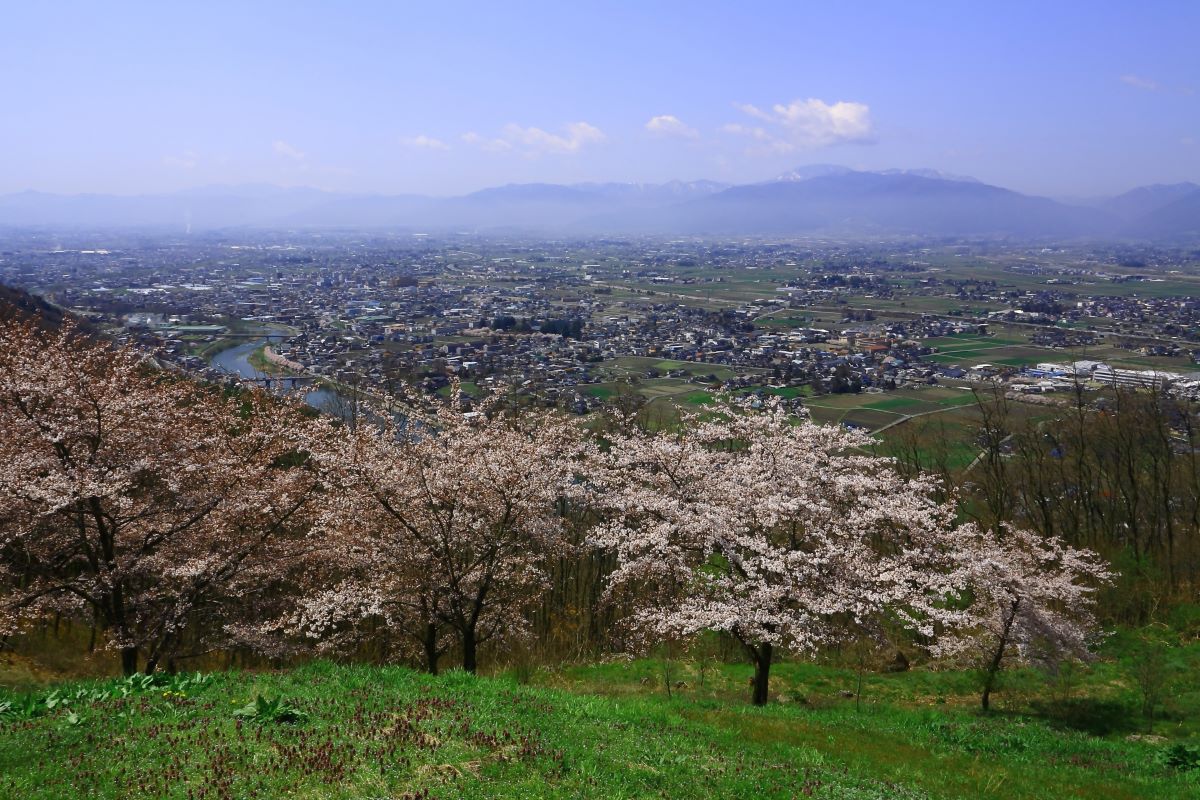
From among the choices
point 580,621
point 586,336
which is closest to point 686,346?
point 586,336

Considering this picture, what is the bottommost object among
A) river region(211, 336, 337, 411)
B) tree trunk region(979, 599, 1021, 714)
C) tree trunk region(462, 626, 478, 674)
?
tree trunk region(979, 599, 1021, 714)

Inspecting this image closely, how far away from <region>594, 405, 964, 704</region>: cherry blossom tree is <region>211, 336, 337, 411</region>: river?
76.1ft

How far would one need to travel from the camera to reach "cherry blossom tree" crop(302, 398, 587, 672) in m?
13.3

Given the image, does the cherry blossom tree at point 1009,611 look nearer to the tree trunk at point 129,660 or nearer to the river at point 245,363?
the tree trunk at point 129,660

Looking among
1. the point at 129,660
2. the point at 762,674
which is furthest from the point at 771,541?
the point at 129,660

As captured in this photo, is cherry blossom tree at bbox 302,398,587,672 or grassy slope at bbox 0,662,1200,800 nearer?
grassy slope at bbox 0,662,1200,800

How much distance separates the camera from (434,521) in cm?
1352

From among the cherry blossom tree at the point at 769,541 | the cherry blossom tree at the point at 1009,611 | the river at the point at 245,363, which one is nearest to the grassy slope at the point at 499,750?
the cherry blossom tree at the point at 769,541

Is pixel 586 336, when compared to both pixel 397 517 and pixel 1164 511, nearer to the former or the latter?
pixel 1164 511

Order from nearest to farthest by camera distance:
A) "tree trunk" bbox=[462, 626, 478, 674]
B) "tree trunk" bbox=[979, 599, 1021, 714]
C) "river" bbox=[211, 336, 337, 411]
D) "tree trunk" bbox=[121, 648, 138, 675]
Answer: "tree trunk" bbox=[121, 648, 138, 675] → "tree trunk" bbox=[462, 626, 478, 674] → "tree trunk" bbox=[979, 599, 1021, 714] → "river" bbox=[211, 336, 337, 411]

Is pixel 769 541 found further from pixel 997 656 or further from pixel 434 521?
pixel 434 521

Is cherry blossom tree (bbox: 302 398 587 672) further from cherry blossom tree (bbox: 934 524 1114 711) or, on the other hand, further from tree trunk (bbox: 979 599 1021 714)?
tree trunk (bbox: 979 599 1021 714)

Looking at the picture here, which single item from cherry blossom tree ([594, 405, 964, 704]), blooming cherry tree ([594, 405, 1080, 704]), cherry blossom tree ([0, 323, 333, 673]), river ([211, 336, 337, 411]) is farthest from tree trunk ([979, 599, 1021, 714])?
river ([211, 336, 337, 411])

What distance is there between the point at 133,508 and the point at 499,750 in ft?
30.3
